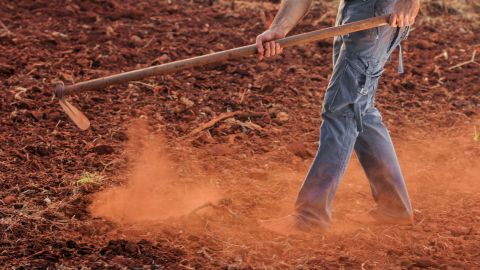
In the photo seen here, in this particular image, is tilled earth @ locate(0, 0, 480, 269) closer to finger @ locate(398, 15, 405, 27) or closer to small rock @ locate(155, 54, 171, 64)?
small rock @ locate(155, 54, 171, 64)

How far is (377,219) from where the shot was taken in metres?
4.20

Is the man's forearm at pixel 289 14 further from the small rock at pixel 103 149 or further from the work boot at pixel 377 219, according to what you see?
the small rock at pixel 103 149

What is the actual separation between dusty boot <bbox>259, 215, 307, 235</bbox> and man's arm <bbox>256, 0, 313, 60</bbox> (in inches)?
32.0

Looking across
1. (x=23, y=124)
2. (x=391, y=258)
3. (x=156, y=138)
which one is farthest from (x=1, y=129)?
(x=391, y=258)

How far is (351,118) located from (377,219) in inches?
24.4

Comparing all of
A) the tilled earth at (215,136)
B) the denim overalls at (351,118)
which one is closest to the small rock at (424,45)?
the tilled earth at (215,136)

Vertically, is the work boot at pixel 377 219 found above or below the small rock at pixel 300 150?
below

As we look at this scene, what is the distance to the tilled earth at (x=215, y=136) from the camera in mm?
3857

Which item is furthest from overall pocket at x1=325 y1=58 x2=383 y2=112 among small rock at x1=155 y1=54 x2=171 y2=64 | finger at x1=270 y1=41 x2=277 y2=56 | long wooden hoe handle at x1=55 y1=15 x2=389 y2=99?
small rock at x1=155 y1=54 x2=171 y2=64

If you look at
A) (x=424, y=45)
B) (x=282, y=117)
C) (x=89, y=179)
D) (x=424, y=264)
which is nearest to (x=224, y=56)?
(x=89, y=179)

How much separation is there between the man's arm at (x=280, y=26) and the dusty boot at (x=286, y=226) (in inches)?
32.0

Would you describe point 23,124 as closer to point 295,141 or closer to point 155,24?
point 295,141

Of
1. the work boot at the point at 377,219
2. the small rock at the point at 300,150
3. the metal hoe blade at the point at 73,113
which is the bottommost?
the work boot at the point at 377,219

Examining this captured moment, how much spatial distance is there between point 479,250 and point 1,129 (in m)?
2.99
